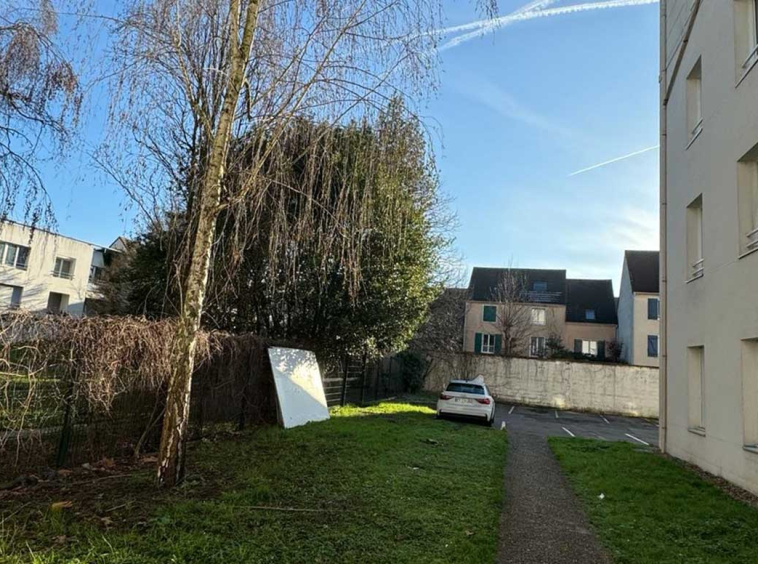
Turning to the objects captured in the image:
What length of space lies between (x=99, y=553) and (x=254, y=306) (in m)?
9.37

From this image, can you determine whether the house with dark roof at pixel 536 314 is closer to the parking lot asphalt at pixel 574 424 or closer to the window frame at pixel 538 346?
the window frame at pixel 538 346

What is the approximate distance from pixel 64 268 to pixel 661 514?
1502 inches

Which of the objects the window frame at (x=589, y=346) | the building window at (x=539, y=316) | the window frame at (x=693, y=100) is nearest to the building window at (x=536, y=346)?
the building window at (x=539, y=316)

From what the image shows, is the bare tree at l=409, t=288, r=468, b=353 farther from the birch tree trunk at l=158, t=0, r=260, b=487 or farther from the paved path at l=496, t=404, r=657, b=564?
the birch tree trunk at l=158, t=0, r=260, b=487

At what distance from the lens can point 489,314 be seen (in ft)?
119

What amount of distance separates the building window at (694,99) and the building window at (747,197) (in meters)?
2.58

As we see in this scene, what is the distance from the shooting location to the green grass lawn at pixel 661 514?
450 centimetres

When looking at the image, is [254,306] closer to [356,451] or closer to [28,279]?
[356,451]

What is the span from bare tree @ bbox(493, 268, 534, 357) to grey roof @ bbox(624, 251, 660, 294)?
6.89 metres

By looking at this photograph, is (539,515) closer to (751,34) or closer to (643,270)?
(751,34)

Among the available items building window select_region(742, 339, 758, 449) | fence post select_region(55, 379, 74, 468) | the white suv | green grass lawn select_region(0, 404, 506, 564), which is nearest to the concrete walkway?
green grass lawn select_region(0, 404, 506, 564)

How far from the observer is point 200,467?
6.19 metres

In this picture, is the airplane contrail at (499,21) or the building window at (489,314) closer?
the airplane contrail at (499,21)

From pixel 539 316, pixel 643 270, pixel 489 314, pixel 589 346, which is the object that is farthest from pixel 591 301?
pixel 489 314
